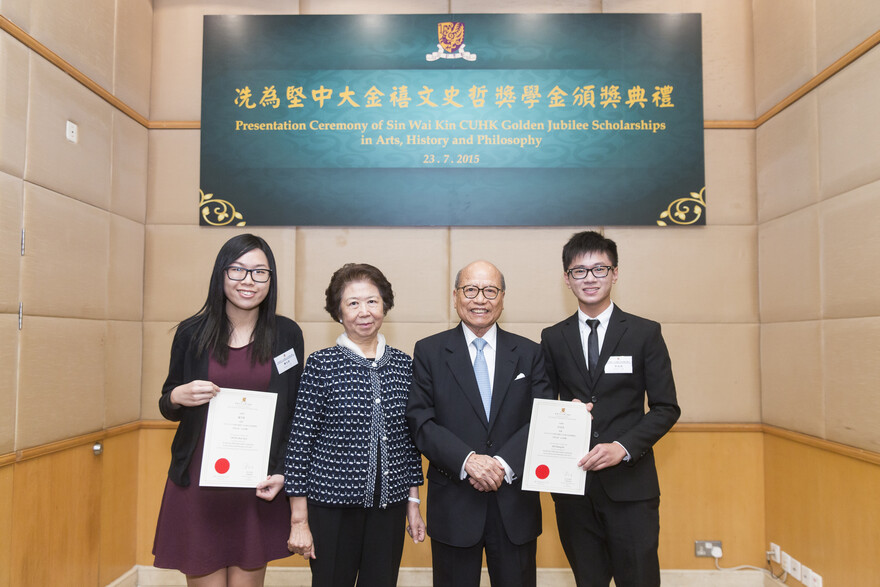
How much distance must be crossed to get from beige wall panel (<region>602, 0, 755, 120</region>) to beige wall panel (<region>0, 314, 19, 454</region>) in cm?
372

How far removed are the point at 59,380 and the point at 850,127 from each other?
3.79 metres

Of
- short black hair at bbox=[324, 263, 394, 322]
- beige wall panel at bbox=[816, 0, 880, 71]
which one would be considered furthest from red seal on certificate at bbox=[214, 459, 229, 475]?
beige wall panel at bbox=[816, 0, 880, 71]

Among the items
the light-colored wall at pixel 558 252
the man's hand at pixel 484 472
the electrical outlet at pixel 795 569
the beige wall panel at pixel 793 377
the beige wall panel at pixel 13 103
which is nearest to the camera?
the man's hand at pixel 484 472

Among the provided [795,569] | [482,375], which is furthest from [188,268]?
[795,569]

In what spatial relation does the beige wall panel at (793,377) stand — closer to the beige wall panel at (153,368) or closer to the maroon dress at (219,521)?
the maroon dress at (219,521)

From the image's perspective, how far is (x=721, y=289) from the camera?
331 centimetres

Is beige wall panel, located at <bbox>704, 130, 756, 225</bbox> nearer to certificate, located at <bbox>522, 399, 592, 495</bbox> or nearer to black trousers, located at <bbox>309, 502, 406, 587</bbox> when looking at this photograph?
certificate, located at <bbox>522, 399, 592, 495</bbox>

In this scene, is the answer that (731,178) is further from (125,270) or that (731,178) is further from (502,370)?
(125,270)

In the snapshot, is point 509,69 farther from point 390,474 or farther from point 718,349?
point 390,474

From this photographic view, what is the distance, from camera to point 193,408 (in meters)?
1.97

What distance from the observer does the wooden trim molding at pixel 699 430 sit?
2393 mm

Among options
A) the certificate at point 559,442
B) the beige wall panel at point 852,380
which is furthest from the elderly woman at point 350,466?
the beige wall panel at point 852,380

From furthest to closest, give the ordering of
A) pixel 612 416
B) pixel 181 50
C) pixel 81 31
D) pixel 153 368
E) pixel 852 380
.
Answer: pixel 181 50
pixel 153 368
pixel 81 31
pixel 852 380
pixel 612 416

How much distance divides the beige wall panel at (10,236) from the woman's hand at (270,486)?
4.39 feet
